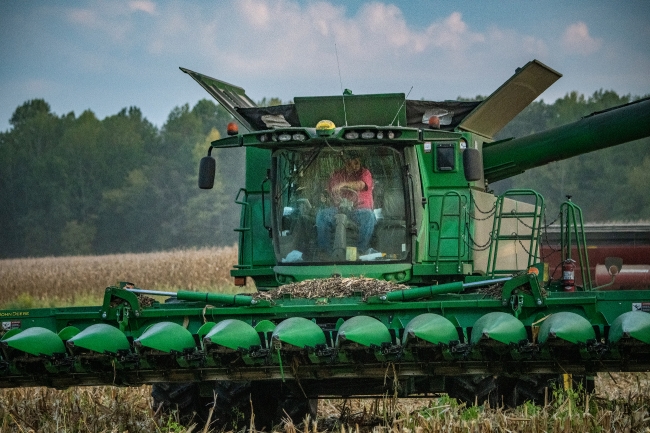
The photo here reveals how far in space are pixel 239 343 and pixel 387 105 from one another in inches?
119

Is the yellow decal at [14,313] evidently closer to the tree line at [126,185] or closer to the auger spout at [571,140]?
the auger spout at [571,140]

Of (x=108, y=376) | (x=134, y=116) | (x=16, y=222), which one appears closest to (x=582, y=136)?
(x=108, y=376)

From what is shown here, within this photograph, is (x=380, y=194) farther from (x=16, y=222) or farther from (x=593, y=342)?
(x=16, y=222)

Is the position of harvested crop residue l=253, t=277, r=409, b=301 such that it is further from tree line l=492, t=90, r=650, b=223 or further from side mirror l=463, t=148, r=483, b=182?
tree line l=492, t=90, r=650, b=223

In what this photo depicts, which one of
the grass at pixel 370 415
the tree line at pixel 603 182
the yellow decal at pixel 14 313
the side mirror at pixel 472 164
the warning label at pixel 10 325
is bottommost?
the grass at pixel 370 415

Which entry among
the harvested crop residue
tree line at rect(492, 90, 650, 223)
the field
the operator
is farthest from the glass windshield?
tree line at rect(492, 90, 650, 223)

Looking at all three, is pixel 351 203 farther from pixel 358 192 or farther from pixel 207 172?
pixel 207 172

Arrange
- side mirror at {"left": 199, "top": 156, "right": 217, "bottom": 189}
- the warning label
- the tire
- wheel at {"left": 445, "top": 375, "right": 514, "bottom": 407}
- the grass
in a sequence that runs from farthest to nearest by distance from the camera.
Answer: side mirror at {"left": 199, "top": 156, "right": 217, "bottom": 189}, the warning label, the tire, wheel at {"left": 445, "top": 375, "right": 514, "bottom": 407}, the grass

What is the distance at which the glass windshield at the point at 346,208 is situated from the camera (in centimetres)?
833

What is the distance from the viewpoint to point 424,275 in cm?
857

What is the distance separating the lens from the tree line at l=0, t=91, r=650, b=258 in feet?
Answer: 164

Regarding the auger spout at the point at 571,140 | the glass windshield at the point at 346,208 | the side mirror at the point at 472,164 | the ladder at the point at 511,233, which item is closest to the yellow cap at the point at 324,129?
the glass windshield at the point at 346,208

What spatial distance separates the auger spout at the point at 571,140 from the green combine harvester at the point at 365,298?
2cm

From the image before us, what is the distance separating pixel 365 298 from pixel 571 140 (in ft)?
10.5
